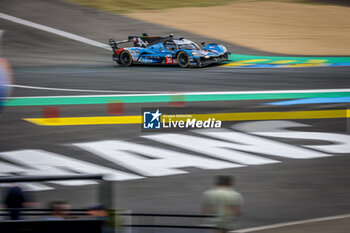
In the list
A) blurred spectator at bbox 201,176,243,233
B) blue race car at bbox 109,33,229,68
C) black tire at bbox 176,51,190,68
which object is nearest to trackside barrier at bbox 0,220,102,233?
blurred spectator at bbox 201,176,243,233

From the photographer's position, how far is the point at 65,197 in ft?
31.1

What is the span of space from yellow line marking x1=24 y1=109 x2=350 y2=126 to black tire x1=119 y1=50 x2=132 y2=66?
31.0 ft

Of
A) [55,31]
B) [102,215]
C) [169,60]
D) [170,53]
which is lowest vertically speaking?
[102,215]

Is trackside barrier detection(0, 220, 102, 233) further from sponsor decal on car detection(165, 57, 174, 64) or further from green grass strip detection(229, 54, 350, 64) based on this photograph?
green grass strip detection(229, 54, 350, 64)

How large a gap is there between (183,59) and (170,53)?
2.06 ft

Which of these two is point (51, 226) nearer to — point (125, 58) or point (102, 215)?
point (102, 215)

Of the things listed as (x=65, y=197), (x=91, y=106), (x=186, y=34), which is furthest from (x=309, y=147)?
(x=186, y=34)

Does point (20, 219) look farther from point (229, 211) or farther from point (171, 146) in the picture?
point (171, 146)

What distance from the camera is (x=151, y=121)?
14078 mm

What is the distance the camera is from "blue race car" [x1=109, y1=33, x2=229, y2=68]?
22297 millimetres

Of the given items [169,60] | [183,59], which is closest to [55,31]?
[169,60]

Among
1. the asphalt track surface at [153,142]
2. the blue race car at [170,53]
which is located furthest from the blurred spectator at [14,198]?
the blue race car at [170,53]

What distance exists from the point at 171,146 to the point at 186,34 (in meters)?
19.2

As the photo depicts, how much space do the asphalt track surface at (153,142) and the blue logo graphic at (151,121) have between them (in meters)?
0.36
